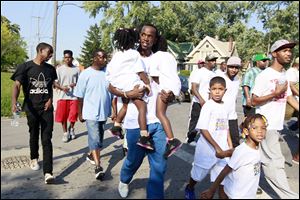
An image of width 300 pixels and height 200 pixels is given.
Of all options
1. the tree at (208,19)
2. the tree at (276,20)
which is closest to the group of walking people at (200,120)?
the tree at (208,19)

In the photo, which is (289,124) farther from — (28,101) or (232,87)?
(28,101)

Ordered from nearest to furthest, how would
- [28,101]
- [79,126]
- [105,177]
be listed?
[28,101]
[105,177]
[79,126]

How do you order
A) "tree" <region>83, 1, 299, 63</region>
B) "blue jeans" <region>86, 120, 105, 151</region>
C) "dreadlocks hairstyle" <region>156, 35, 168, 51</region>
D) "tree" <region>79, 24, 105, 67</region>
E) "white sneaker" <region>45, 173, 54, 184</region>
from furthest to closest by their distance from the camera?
1. "tree" <region>79, 24, 105, 67</region>
2. "tree" <region>83, 1, 299, 63</region>
3. "blue jeans" <region>86, 120, 105, 151</region>
4. "white sneaker" <region>45, 173, 54, 184</region>
5. "dreadlocks hairstyle" <region>156, 35, 168, 51</region>

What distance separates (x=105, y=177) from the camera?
4.96m

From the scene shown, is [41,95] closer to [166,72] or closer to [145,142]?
[145,142]

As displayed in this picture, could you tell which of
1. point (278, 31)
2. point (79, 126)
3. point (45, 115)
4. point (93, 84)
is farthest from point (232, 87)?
point (278, 31)

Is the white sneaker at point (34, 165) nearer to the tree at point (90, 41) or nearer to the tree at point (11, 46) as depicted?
the tree at point (11, 46)

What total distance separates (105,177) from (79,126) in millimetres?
4494

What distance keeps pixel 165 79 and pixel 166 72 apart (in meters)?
0.07

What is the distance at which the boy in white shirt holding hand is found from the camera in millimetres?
3736

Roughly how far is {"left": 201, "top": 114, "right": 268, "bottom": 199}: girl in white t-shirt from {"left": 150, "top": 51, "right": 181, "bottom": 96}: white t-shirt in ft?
2.47

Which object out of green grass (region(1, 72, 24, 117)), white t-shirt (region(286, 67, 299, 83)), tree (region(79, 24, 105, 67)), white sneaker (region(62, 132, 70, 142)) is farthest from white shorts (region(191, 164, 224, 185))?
tree (region(79, 24, 105, 67))

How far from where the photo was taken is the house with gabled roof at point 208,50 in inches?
2000

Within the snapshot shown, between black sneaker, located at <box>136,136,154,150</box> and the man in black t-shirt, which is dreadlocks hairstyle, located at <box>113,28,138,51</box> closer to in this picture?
black sneaker, located at <box>136,136,154,150</box>
